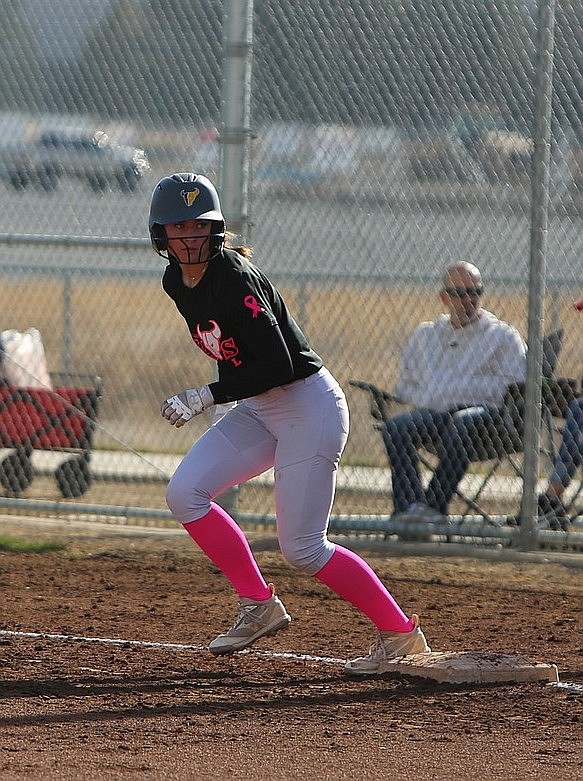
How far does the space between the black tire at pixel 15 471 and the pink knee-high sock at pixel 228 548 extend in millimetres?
4494

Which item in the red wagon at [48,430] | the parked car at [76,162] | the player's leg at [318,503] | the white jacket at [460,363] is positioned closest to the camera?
the player's leg at [318,503]

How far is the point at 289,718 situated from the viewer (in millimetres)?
4438

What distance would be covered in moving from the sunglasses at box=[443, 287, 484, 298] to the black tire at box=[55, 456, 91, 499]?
2.87m

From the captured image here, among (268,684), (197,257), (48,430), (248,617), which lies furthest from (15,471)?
(197,257)

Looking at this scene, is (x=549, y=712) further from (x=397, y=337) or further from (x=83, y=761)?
(x=397, y=337)

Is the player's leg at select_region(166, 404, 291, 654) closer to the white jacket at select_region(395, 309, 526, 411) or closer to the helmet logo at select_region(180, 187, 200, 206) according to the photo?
the helmet logo at select_region(180, 187, 200, 206)

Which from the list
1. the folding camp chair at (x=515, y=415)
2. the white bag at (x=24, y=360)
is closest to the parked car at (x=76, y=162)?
the white bag at (x=24, y=360)

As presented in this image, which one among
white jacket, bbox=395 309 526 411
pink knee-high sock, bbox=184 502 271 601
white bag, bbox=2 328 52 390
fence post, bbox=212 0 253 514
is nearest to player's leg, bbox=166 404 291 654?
pink knee-high sock, bbox=184 502 271 601

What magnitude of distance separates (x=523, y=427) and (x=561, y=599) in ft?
4.26

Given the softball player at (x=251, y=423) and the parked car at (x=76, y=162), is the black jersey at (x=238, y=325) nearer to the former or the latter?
the softball player at (x=251, y=423)

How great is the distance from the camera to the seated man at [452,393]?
782cm

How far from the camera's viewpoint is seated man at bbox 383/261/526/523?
25.6ft

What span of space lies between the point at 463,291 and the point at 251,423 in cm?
320

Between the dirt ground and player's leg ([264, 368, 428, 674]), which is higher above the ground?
player's leg ([264, 368, 428, 674])
